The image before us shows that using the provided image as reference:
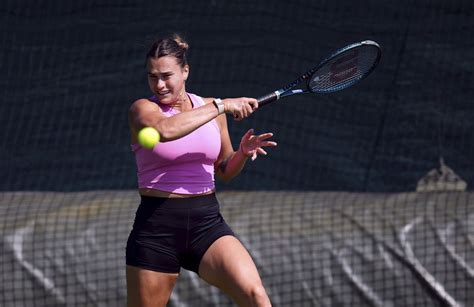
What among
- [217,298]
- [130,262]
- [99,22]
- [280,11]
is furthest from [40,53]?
[130,262]

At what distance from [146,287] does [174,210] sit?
1.04 ft

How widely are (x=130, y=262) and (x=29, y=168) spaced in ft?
11.8

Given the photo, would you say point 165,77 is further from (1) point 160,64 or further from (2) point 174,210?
(2) point 174,210

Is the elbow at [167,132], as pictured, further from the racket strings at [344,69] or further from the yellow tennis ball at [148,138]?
the racket strings at [344,69]

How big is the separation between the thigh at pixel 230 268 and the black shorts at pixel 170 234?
0.13 ft

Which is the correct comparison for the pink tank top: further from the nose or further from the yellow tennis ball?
the yellow tennis ball

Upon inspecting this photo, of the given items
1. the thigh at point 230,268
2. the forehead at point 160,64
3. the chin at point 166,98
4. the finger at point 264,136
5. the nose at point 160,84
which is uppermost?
the forehead at point 160,64

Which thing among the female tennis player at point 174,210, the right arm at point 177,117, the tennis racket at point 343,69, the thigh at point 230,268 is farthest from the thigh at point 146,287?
the tennis racket at point 343,69

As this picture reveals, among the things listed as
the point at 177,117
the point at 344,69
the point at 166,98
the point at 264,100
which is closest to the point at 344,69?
the point at 344,69

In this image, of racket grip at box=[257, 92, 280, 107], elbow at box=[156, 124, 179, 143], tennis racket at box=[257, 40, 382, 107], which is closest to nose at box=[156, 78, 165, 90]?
elbow at box=[156, 124, 179, 143]

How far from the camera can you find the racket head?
4.80 m

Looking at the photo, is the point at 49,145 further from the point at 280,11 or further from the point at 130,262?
the point at 130,262

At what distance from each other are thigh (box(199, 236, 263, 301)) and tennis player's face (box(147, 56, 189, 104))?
600 mm

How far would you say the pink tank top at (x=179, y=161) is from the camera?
4.20m
